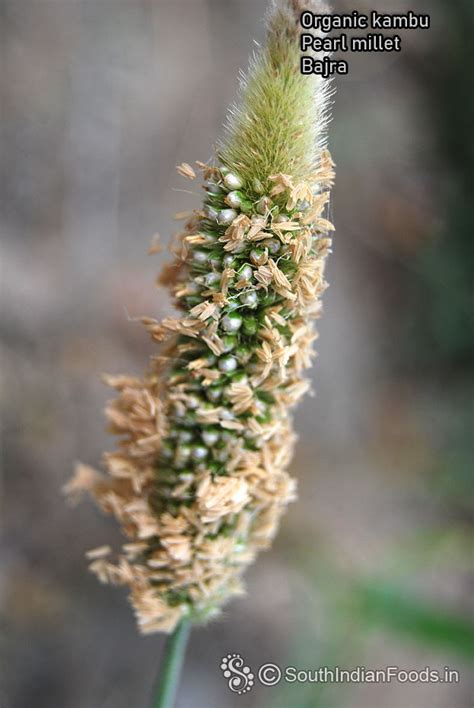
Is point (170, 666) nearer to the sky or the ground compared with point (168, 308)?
nearer to the ground

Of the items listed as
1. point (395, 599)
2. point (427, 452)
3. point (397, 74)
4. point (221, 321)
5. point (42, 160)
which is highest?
point (397, 74)

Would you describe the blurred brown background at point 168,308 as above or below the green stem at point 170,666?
above

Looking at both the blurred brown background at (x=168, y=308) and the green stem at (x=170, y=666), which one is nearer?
the green stem at (x=170, y=666)

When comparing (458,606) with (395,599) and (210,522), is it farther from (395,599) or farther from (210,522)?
(210,522)

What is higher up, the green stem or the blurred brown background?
the blurred brown background

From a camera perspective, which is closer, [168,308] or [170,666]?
[170,666]

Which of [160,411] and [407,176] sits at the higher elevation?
[407,176]

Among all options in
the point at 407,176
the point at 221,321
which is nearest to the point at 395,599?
the point at 221,321

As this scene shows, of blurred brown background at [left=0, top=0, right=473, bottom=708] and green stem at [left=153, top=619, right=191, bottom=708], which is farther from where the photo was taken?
blurred brown background at [left=0, top=0, right=473, bottom=708]
